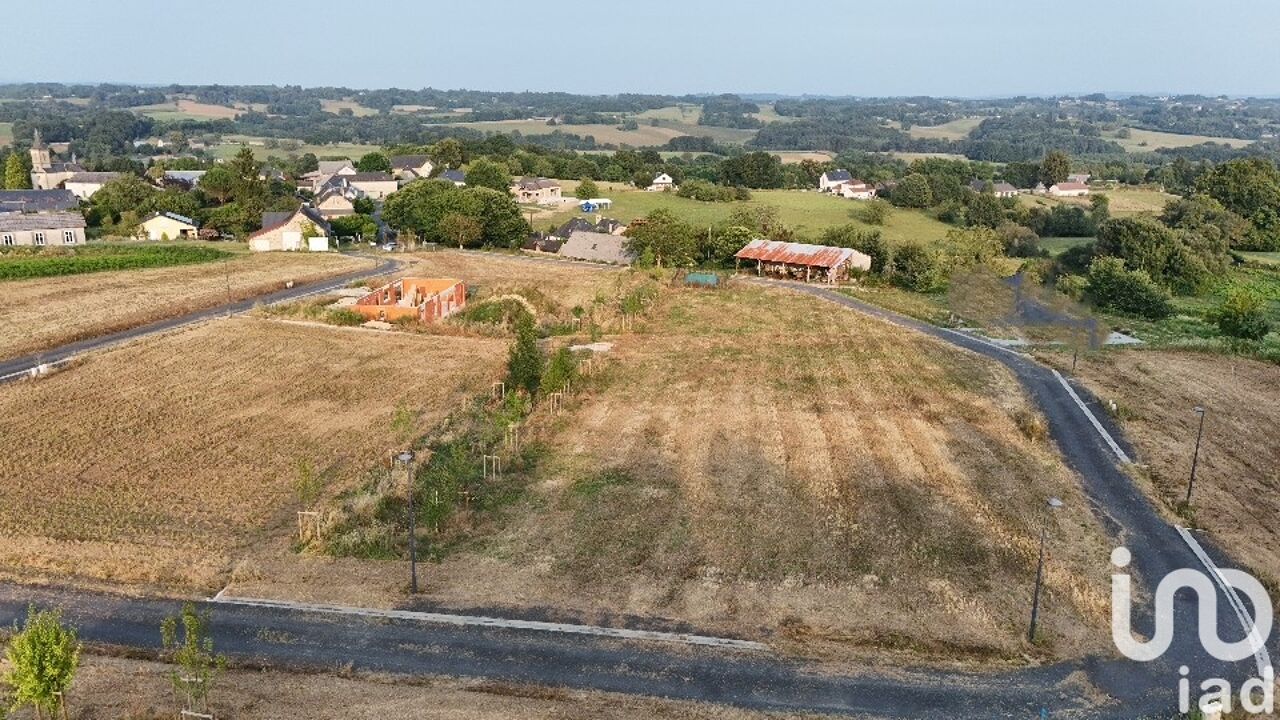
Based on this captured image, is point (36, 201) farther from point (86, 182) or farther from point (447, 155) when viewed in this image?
point (447, 155)

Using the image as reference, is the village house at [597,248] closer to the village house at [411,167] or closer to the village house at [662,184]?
the village house at [662,184]

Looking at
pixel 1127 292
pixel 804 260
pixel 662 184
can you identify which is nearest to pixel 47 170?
pixel 662 184

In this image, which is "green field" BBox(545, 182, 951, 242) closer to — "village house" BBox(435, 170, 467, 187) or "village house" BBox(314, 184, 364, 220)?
"village house" BBox(435, 170, 467, 187)

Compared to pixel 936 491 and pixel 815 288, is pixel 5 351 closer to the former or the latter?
pixel 936 491

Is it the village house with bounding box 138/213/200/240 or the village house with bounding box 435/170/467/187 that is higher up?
the village house with bounding box 435/170/467/187

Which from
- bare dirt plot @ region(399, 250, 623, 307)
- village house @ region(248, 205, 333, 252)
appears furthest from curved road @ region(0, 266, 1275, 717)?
village house @ region(248, 205, 333, 252)
